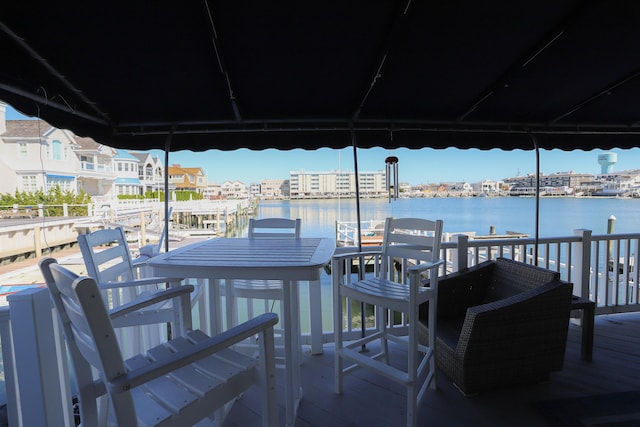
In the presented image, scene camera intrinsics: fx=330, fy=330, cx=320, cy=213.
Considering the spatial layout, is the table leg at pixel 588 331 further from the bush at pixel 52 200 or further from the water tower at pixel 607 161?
the bush at pixel 52 200

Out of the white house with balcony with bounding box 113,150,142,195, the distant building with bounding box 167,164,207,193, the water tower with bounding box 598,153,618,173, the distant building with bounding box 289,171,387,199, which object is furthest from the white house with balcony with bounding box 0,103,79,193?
the water tower with bounding box 598,153,618,173

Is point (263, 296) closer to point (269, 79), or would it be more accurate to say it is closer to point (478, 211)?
point (269, 79)

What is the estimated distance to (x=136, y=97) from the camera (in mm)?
2324

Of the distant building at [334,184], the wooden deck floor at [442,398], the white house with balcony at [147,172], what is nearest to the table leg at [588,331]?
the wooden deck floor at [442,398]

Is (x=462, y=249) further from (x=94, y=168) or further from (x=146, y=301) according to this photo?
(x=94, y=168)

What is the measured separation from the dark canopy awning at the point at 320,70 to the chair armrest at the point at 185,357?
→ 1.43 m

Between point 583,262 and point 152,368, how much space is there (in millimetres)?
3689

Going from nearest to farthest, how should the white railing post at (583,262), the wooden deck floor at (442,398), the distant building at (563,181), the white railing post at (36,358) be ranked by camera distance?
the white railing post at (36,358), the wooden deck floor at (442,398), the white railing post at (583,262), the distant building at (563,181)

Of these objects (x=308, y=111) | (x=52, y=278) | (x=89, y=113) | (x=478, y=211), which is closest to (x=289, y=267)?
(x=52, y=278)

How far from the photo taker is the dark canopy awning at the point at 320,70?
1620 mm

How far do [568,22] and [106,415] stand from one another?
305 cm

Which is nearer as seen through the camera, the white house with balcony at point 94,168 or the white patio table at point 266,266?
the white patio table at point 266,266

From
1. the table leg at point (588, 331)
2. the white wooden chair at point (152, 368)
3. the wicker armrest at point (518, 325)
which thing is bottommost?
the table leg at point (588, 331)

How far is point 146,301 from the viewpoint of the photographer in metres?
1.35
